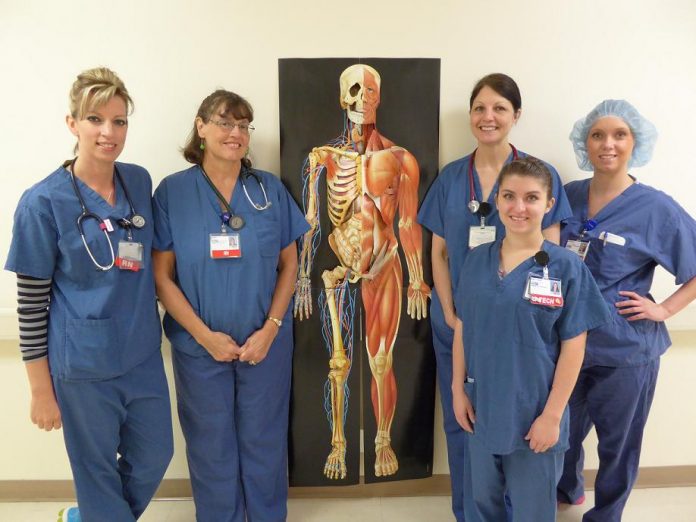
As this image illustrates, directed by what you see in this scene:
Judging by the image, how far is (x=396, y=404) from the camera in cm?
208

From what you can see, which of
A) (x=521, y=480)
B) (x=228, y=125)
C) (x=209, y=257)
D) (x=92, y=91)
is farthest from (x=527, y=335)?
(x=92, y=91)

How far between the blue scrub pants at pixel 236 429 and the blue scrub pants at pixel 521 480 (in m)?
0.72

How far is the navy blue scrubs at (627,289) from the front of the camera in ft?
5.49

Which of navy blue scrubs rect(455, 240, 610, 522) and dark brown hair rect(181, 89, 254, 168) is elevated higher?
dark brown hair rect(181, 89, 254, 168)

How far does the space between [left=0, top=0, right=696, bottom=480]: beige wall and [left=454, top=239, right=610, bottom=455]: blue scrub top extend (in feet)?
2.62

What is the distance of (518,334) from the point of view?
4.47 feet

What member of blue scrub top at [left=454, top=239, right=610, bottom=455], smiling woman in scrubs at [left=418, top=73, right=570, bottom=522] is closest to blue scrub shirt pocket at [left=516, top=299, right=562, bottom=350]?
blue scrub top at [left=454, top=239, right=610, bottom=455]

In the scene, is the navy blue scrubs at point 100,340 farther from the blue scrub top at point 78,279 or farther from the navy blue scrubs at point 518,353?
the navy blue scrubs at point 518,353

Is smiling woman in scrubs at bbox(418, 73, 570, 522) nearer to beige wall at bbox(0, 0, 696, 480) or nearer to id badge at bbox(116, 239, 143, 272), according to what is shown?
beige wall at bbox(0, 0, 696, 480)

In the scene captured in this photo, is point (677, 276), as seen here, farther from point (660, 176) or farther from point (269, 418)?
point (269, 418)

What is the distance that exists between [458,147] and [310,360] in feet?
3.44

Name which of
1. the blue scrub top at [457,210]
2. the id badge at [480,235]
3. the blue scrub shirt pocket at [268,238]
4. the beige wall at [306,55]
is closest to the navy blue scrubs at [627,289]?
the blue scrub top at [457,210]

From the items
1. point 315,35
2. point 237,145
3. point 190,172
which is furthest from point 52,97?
point 315,35

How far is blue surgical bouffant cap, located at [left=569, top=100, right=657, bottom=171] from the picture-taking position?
1.73 meters
